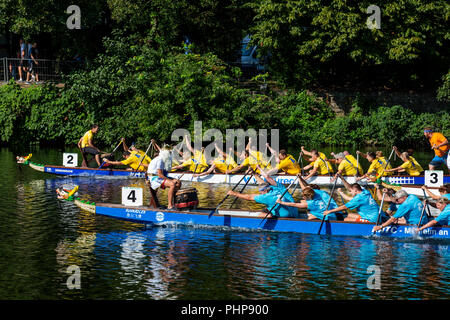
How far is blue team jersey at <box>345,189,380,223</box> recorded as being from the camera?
57.1 ft

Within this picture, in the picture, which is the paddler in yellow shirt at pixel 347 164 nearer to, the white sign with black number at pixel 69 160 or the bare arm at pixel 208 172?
the bare arm at pixel 208 172

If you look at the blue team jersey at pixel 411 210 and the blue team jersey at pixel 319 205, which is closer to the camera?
the blue team jersey at pixel 411 210

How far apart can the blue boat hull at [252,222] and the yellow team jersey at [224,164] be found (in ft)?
27.1

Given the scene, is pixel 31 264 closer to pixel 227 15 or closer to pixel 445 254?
pixel 445 254

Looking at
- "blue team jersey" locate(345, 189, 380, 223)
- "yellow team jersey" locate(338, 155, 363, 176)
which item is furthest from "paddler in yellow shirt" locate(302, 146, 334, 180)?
"blue team jersey" locate(345, 189, 380, 223)

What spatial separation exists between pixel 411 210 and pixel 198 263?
18.9 ft

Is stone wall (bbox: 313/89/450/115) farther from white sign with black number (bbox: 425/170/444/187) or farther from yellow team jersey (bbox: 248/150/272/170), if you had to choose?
white sign with black number (bbox: 425/170/444/187)

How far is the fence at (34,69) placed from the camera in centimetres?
4066

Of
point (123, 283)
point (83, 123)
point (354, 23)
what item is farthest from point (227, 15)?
point (123, 283)

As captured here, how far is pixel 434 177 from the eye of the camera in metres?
24.0

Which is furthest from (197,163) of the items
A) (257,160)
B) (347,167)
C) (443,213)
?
(443,213)

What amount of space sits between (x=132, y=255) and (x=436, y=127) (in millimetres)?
28055

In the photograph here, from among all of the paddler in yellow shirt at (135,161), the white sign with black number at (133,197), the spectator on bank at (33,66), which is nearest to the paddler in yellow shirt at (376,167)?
the paddler in yellow shirt at (135,161)
